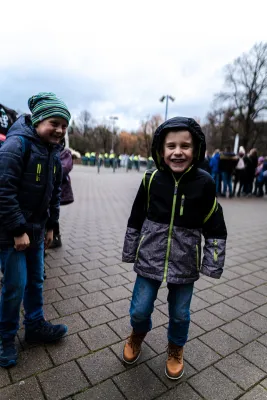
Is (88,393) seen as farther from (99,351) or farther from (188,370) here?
(188,370)

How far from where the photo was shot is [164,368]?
2.08 m

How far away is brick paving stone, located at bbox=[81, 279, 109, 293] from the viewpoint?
125 inches

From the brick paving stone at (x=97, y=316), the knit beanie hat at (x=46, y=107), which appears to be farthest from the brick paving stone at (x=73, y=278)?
the knit beanie hat at (x=46, y=107)

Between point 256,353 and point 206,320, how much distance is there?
52cm

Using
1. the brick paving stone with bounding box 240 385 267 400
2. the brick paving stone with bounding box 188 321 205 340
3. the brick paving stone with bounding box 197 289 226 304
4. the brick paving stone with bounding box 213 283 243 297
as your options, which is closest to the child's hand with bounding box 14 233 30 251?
the brick paving stone with bounding box 188 321 205 340

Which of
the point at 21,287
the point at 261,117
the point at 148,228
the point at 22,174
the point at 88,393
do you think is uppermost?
the point at 261,117

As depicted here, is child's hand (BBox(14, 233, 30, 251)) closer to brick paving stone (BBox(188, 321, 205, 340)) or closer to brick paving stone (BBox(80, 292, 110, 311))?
brick paving stone (BBox(80, 292, 110, 311))

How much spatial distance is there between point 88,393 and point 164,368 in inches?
22.0

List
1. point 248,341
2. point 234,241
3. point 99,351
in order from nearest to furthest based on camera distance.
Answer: point 99,351, point 248,341, point 234,241

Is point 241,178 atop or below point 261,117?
below

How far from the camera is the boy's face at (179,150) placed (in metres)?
1.84

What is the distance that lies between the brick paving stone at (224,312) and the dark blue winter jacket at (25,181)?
72.0 inches

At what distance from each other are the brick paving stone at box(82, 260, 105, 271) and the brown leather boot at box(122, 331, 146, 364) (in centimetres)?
170

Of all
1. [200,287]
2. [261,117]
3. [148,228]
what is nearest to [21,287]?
[148,228]
